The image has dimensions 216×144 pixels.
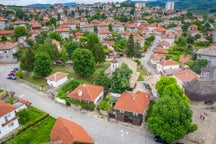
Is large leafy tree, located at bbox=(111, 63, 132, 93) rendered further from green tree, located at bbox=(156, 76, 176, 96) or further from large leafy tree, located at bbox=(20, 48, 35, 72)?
large leafy tree, located at bbox=(20, 48, 35, 72)

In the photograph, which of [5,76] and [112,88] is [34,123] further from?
[5,76]

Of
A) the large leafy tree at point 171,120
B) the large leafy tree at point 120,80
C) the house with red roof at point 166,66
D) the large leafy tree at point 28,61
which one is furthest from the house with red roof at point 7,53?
the large leafy tree at point 171,120

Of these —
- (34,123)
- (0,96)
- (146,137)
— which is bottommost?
(146,137)

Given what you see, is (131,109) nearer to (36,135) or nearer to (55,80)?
(36,135)

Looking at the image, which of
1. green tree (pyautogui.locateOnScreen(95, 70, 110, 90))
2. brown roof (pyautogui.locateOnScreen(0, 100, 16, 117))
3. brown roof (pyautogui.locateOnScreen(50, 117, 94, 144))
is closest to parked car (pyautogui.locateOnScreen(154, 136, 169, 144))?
brown roof (pyautogui.locateOnScreen(50, 117, 94, 144))

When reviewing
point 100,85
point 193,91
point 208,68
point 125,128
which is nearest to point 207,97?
point 193,91

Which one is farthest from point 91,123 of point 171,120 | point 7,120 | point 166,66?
point 166,66

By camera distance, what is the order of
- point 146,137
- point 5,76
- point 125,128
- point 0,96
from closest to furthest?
Result: point 146,137 < point 125,128 < point 0,96 < point 5,76
